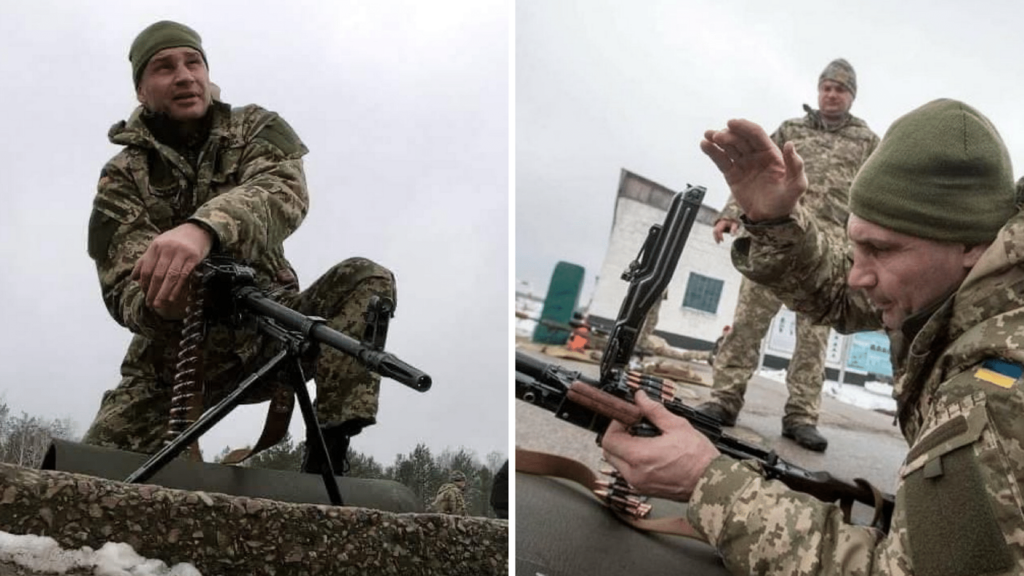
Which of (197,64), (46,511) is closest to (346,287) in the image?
(197,64)

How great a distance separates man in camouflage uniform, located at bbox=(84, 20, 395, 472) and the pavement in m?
0.54

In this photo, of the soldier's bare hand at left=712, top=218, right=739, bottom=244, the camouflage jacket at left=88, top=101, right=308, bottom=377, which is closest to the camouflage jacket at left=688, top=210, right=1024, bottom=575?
the camouflage jacket at left=88, top=101, right=308, bottom=377

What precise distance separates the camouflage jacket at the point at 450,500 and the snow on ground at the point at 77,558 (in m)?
0.91

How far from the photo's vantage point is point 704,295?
29.5ft

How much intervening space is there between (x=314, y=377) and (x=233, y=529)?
62cm

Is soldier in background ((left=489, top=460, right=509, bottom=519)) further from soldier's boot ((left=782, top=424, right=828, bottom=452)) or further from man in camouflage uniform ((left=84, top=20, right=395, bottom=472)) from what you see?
soldier's boot ((left=782, top=424, right=828, bottom=452))

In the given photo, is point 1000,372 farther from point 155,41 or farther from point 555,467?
point 155,41

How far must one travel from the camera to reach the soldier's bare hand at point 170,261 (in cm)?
146

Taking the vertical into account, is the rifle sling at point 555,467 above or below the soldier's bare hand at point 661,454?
below

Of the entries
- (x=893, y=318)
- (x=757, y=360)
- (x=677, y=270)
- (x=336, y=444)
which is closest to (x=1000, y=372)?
(x=893, y=318)

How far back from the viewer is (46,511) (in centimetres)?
116

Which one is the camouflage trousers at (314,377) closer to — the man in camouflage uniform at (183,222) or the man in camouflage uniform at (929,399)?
the man in camouflage uniform at (183,222)

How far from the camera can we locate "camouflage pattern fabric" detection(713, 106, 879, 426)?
11.7ft

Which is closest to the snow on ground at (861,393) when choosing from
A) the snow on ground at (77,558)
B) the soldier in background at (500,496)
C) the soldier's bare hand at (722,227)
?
the soldier's bare hand at (722,227)
